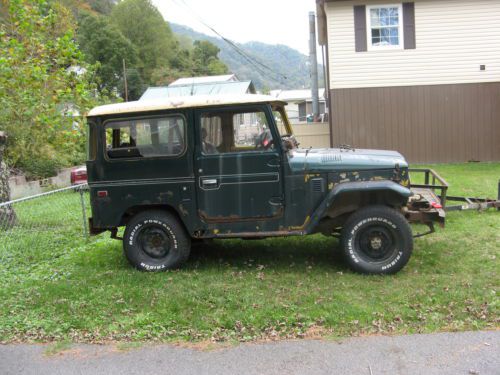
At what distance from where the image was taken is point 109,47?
4812 centimetres

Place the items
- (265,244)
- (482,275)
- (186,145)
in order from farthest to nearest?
(265,244) < (186,145) < (482,275)

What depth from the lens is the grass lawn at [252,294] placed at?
4520 millimetres

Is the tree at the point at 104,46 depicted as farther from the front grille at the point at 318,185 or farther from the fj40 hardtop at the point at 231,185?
the front grille at the point at 318,185

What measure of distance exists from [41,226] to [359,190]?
5.98 m

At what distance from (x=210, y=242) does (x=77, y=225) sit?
3.42 m

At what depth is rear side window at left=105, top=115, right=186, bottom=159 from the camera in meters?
5.89

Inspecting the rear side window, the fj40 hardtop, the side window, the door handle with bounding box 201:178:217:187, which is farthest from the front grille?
the rear side window

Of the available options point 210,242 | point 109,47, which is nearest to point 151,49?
point 109,47

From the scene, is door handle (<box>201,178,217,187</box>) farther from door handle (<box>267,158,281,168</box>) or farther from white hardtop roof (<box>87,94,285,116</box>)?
white hardtop roof (<box>87,94,285,116</box>)

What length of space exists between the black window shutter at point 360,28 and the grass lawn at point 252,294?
9.81m

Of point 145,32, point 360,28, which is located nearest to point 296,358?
point 360,28

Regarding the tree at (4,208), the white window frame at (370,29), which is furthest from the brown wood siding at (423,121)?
the tree at (4,208)

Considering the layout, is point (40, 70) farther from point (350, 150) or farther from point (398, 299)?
point (398, 299)

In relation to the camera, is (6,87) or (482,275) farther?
(6,87)
